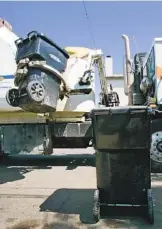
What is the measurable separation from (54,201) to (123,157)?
4.37 feet

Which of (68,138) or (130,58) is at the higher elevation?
(130,58)

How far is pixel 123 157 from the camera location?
374 centimetres

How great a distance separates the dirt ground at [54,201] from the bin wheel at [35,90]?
4.71 ft

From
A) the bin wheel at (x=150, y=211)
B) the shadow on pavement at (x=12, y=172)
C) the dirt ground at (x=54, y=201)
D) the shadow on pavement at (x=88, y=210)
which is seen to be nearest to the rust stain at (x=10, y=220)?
the dirt ground at (x=54, y=201)

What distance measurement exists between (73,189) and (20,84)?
188 cm

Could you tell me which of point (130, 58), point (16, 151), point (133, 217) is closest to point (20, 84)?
point (16, 151)

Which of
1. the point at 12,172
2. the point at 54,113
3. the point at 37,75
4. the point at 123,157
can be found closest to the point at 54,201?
the point at 123,157

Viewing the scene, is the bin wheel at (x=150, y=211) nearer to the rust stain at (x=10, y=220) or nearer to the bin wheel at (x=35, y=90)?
the rust stain at (x=10, y=220)

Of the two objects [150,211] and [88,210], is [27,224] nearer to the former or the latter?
[88,210]

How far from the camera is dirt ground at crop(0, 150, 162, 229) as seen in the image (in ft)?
11.9

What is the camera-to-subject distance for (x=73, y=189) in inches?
208

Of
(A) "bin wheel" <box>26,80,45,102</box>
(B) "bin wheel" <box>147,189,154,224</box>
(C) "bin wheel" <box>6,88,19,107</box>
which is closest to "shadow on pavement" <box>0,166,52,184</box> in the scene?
(C) "bin wheel" <box>6,88,19,107</box>

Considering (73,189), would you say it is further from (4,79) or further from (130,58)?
(130,58)

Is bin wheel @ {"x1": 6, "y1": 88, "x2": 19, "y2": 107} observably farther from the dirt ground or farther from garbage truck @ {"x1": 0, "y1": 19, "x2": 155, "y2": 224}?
the dirt ground
